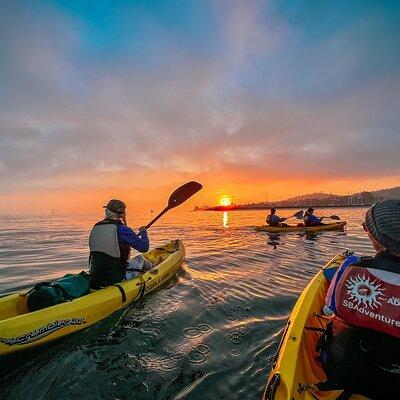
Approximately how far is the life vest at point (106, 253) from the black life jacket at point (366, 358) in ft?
16.0

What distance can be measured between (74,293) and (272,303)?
436cm

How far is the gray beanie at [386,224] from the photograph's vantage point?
7.32ft

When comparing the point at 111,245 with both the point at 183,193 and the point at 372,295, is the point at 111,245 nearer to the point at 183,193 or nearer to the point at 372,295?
the point at 372,295

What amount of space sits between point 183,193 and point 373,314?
33.2ft

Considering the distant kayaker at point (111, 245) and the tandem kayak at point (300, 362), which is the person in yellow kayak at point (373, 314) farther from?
the distant kayaker at point (111, 245)

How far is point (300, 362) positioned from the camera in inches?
121

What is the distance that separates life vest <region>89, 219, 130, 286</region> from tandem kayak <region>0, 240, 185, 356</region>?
0.34 m

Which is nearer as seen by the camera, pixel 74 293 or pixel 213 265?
pixel 74 293

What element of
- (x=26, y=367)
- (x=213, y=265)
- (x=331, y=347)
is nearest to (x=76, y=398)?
(x=26, y=367)

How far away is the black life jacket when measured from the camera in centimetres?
220

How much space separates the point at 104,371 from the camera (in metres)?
4.24

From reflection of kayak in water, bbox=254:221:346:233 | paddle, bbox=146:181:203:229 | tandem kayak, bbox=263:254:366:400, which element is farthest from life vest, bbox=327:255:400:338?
reflection of kayak in water, bbox=254:221:346:233

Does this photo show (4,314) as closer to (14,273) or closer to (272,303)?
(272,303)

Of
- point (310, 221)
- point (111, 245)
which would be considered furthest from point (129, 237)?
point (310, 221)
